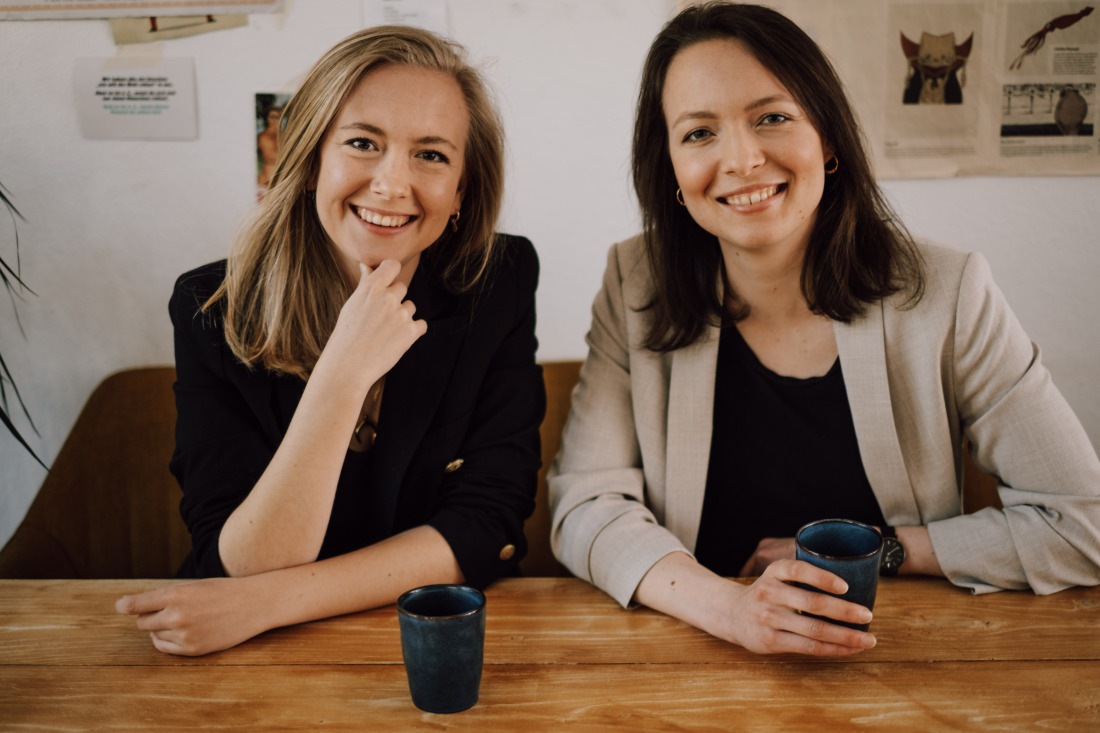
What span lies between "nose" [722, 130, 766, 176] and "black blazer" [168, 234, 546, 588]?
42cm

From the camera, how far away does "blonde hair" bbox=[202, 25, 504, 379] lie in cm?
129

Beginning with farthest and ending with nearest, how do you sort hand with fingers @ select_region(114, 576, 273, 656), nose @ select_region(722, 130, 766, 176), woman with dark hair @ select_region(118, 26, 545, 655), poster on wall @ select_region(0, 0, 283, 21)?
poster on wall @ select_region(0, 0, 283, 21)
nose @ select_region(722, 130, 766, 176)
woman with dark hair @ select_region(118, 26, 545, 655)
hand with fingers @ select_region(114, 576, 273, 656)

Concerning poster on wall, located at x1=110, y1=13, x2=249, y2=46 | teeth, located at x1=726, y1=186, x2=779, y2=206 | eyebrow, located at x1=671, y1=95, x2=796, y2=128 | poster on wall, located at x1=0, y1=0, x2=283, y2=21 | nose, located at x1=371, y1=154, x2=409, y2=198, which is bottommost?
teeth, located at x1=726, y1=186, x2=779, y2=206

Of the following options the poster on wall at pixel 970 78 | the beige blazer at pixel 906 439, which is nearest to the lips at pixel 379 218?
the beige blazer at pixel 906 439

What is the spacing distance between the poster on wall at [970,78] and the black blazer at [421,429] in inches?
43.8

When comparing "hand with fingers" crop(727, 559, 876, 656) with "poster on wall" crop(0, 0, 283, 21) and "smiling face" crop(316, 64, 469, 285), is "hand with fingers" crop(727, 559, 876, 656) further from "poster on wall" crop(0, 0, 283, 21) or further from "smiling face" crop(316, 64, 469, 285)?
"poster on wall" crop(0, 0, 283, 21)

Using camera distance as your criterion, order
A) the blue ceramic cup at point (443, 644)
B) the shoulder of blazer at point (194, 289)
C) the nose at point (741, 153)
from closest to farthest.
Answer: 1. the blue ceramic cup at point (443, 644)
2. the nose at point (741, 153)
3. the shoulder of blazer at point (194, 289)

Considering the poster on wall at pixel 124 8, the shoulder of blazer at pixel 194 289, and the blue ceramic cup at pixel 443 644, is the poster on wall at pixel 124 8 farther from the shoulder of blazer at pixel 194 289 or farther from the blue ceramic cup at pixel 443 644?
the blue ceramic cup at pixel 443 644

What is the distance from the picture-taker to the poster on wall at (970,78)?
6.52 ft

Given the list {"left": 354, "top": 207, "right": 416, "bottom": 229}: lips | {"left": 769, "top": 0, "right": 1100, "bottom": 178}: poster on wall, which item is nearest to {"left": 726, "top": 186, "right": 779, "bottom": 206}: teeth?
{"left": 354, "top": 207, "right": 416, "bottom": 229}: lips

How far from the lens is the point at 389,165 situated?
4.12 feet

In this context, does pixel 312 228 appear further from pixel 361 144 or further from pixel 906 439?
pixel 906 439

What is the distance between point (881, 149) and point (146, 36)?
5.75ft

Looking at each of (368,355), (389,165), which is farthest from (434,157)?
(368,355)
